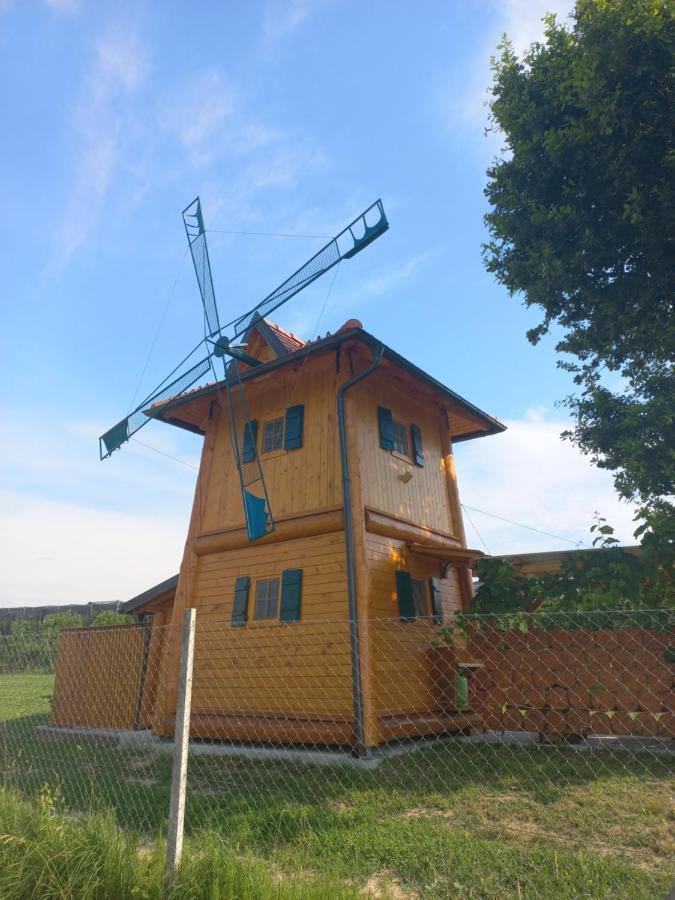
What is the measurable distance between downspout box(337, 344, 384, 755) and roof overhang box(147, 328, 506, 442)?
1.90ft

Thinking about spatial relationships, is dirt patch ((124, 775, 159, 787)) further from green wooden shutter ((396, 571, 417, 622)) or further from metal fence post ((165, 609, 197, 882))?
green wooden shutter ((396, 571, 417, 622))

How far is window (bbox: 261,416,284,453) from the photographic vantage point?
41.1 ft

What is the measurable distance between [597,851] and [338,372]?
9084mm

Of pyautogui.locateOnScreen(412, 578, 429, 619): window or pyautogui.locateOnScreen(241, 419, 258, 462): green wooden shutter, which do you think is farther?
pyautogui.locateOnScreen(241, 419, 258, 462): green wooden shutter

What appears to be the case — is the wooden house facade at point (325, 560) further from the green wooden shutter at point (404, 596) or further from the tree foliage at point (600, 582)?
the tree foliage at point (600, 582)

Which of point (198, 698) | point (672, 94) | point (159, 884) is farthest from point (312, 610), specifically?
point (672, 94)

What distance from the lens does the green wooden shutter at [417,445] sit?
42.9ft

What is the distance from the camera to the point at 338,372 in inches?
469

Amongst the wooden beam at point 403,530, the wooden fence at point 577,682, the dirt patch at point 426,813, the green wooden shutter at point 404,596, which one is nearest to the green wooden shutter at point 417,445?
the wooden beam at point 403,530

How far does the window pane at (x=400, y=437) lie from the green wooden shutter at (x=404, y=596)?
9.59 ft

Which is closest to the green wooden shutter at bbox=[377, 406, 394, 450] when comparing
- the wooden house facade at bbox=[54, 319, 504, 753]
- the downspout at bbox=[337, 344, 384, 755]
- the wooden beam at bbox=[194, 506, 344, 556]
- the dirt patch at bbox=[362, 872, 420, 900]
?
the wooden house facade at bbox=[54, 319, 504, 753]

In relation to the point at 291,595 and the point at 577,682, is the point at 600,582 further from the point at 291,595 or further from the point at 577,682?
the point at 291,595

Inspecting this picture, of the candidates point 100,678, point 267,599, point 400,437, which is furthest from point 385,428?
point 100,678

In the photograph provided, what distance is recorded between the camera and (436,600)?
39.2ft
